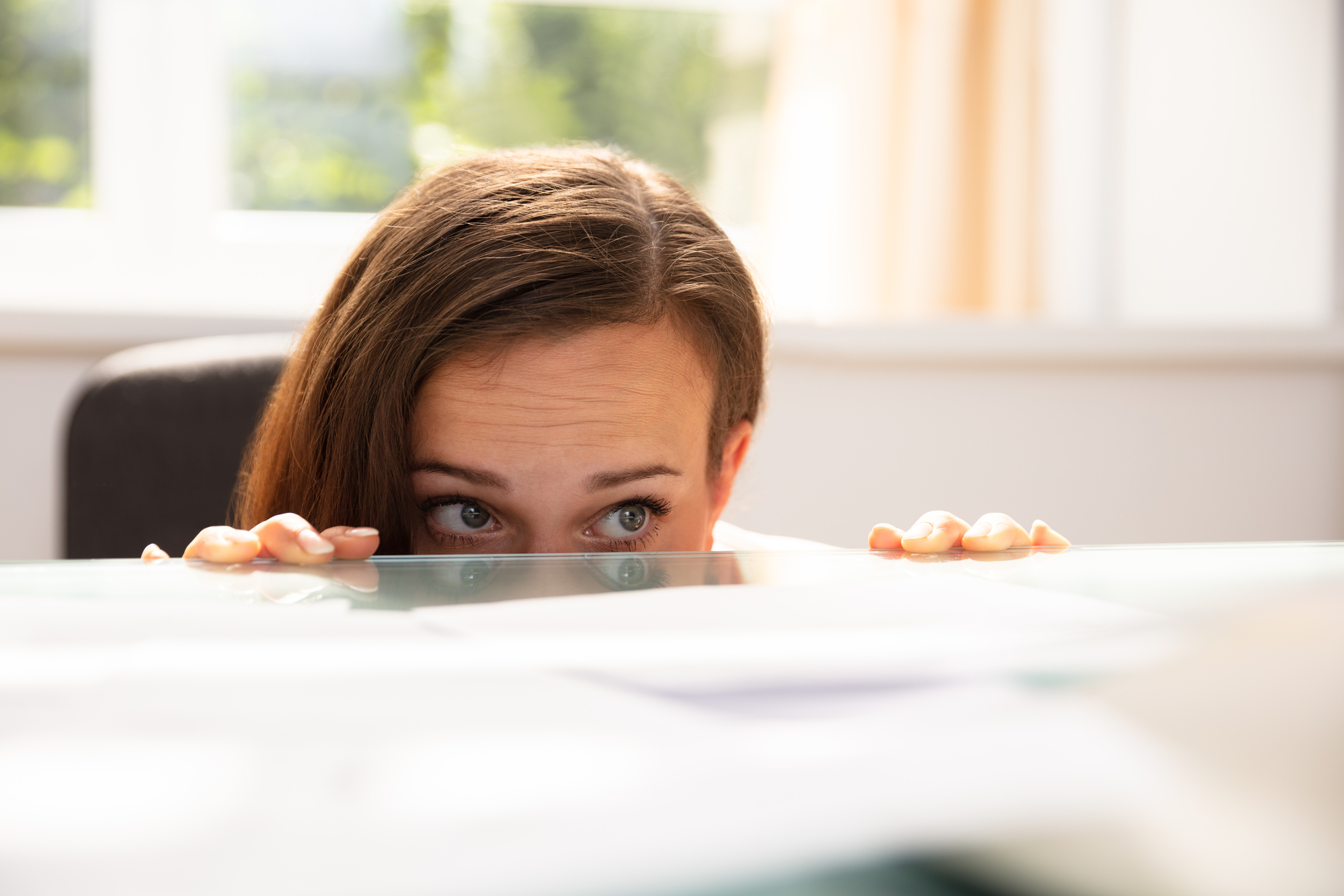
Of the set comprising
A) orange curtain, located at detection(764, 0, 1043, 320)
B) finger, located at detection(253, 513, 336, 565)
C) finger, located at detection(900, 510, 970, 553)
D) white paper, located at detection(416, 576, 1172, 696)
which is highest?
orange curtain, located at detection(764, 0, 1043, 320)

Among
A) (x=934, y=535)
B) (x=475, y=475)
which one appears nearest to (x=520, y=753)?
(x=934, y=535)

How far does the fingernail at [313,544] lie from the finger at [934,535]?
0.72 feet

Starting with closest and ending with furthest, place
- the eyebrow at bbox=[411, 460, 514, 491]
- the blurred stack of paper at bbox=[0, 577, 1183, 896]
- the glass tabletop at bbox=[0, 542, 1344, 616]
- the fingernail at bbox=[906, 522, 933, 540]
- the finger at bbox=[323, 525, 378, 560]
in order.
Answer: the blurred stack of paper at bbox=[0, 577, 1183, 896] < the glass tabletop at bbox=[0, 542, 1344, 616] < the finger at bbox=[323, 525, 378, 560] < the fingernail at bbox=[906, 522, 933, 540] < the eyebrow at bbox=[411, 460, 514, 491]

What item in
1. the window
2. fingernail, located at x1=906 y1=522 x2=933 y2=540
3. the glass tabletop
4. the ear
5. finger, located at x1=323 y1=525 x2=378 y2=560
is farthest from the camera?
the window

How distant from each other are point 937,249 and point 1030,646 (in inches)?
63.5

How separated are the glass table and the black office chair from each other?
0.80 metres

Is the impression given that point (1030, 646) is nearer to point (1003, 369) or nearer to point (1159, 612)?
point (1159, 612)

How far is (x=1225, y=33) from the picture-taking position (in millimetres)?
1746

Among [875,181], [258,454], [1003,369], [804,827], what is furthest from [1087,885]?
[875,181]

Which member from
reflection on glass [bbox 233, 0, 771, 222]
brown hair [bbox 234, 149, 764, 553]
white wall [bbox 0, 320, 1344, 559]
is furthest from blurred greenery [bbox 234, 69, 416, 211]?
brown hair [bbox 234, 149, 764, 553]

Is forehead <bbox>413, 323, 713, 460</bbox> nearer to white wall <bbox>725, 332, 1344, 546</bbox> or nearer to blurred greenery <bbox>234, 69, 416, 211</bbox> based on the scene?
white wall <bbox>725, 332, 1344, 546</bbox>

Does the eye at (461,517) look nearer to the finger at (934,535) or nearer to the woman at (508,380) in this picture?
the woman at (508,380)

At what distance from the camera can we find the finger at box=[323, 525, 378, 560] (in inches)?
15.5

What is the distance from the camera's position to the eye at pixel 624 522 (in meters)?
0.76
